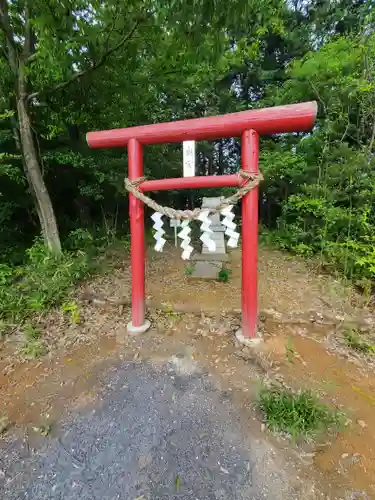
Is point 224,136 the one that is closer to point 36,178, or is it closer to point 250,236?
point 250,236

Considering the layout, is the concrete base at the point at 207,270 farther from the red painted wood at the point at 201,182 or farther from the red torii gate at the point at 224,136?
the red painted wood at the point at 201,182

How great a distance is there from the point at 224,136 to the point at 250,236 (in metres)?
0.86

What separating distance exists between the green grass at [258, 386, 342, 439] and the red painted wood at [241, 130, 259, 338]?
0.67m

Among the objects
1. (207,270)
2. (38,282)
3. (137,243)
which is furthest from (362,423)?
(38,282)

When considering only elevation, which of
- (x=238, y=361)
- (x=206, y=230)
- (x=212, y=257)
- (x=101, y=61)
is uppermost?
(x=101, y=61)

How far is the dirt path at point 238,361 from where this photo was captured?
1354mm

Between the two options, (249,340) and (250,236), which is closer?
(250,236)

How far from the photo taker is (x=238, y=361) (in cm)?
205

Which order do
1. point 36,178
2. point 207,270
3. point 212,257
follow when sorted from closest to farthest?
1. point 36,178
2. point 207,270
3. point 212,257

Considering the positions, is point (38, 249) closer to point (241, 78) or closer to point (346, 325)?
point (346, 325)

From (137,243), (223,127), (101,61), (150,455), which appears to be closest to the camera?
(150,455)

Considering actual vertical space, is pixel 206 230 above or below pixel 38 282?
above

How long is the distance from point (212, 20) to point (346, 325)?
9.95ft

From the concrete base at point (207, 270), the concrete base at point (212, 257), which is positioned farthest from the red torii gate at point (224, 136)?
the concrete base at point (212, 257)
